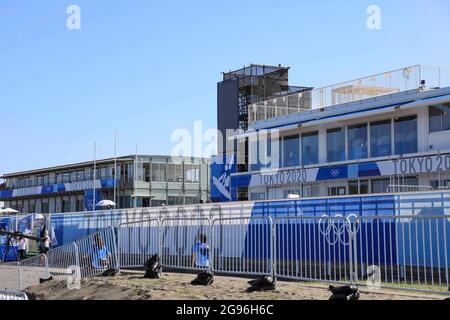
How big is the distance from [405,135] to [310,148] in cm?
655

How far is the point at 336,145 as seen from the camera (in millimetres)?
34188

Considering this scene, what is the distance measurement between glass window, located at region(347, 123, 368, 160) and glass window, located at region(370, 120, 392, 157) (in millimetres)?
466

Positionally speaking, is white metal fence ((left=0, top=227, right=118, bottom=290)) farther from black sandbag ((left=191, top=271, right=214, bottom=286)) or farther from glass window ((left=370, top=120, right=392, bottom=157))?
glass window ((left=370, top=120, right=392, bottom=157))

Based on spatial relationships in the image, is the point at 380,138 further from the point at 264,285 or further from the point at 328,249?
the point at 264,285

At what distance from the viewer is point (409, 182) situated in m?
29.4

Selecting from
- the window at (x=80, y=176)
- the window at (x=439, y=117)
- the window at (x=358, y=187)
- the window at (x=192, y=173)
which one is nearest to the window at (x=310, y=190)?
the window at (x=358, y=187)

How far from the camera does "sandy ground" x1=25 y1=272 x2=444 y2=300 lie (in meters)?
12.3

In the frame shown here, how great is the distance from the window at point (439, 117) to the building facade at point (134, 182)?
35.9 m

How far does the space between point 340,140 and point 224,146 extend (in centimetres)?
1512

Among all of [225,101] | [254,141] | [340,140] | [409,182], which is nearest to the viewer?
[409,182]
